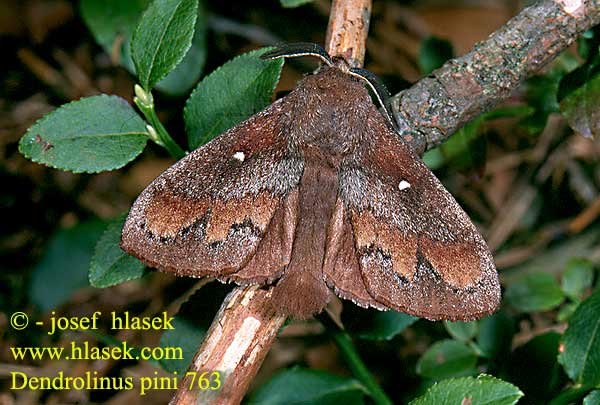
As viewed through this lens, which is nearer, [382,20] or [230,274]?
[230,274]

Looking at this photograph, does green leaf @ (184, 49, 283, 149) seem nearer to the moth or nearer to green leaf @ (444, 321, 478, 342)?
the moth

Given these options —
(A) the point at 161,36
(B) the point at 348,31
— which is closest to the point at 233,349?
(A) the point at 161,36

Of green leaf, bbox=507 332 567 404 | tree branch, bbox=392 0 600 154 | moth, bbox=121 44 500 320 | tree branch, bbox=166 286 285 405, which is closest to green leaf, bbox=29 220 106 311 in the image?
moth, bbox=121 44 500 320

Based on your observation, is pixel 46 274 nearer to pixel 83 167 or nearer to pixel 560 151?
pixel 83 167

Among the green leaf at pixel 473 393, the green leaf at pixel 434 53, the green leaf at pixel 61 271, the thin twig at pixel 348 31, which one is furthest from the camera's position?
the green leaf at pixel 61 271

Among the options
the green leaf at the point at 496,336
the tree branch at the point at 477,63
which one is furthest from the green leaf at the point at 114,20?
the green leaf at the point at 496,336

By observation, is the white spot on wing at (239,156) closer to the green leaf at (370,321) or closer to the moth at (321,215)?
the moth at (321,215)

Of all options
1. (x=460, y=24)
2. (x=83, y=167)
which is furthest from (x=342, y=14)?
(x=460, y=24)
